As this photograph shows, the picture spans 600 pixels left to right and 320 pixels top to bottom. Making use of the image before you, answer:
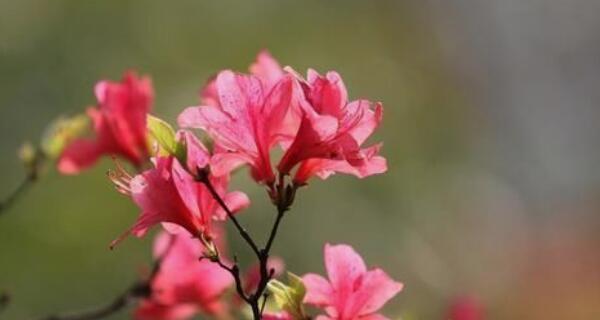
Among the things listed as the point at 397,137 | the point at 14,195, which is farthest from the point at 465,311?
the point at 397,137

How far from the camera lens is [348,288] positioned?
4.43 ft

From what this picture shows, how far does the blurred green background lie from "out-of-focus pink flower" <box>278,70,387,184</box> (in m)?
1.89

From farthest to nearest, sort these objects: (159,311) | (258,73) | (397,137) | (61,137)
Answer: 1. (397,137)
2. (61,137)
3. (159,311)
4. (258,73)

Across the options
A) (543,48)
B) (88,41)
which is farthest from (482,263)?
(543,48)

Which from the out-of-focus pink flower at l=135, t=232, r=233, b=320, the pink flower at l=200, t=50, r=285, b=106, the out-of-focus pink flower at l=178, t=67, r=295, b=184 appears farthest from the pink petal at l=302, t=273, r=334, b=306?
the out-of-focus pink flower at l=135, t=232, r=233, b=320

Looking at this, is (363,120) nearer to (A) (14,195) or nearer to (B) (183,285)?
(B) (183,285)

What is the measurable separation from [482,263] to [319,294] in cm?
475

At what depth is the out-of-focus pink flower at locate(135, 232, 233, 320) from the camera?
1756 millimetres

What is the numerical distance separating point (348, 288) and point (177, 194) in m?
0.18

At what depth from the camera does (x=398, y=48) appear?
7.84 m

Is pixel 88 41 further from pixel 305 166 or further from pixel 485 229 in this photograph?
pixel 305 166

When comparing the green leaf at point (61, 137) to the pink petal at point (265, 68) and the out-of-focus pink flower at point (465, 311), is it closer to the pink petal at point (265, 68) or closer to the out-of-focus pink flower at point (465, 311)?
the pink petal at point (265, 68)

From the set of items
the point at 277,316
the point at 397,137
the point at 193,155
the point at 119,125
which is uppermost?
the point at 397,137

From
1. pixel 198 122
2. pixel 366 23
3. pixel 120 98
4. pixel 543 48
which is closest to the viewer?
pixel 198 122
